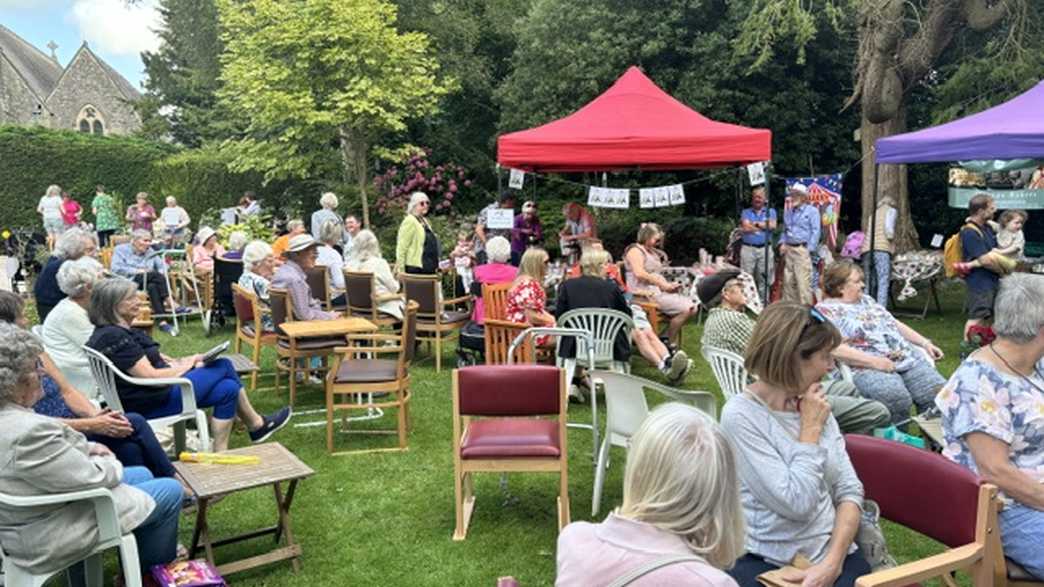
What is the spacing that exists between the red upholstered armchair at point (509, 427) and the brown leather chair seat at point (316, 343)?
2.33m

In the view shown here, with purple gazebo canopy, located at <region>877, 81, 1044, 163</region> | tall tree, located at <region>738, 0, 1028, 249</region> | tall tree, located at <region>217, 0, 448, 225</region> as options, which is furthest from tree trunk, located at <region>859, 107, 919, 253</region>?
tall tree, located at <region>217, 0, 448, 225</region>

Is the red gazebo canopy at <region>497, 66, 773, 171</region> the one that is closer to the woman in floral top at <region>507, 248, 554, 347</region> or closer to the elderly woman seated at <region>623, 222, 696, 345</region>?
the elderly woman seated at <region>623, 222, 696, 345</region>

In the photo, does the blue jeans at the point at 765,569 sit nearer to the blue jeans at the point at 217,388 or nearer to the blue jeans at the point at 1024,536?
the blue jeans at the point at 1024,536

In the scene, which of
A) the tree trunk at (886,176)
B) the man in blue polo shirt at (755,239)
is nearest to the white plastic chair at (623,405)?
the man in blue polo shirt at (755,239)

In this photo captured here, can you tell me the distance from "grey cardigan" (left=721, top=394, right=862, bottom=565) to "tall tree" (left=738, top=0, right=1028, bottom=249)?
9.04m

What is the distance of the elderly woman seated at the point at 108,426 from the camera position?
125 inches

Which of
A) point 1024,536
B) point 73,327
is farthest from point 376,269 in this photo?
point 1024,536

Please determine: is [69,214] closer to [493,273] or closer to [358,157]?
[358,157]

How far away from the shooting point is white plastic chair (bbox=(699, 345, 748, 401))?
386 centimetres

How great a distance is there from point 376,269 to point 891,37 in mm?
7990

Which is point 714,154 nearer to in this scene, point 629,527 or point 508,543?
point 508,543

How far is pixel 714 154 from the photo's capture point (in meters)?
7.41

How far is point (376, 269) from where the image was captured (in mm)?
7152

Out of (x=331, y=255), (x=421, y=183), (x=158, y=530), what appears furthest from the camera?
(x=421, y=183)
